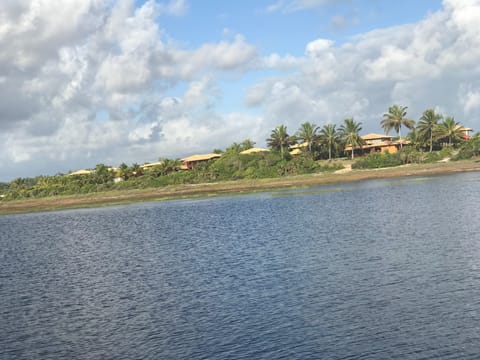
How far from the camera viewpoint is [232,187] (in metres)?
112

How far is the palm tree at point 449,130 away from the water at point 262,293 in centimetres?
7867

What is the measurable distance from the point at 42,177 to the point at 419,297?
14837cm

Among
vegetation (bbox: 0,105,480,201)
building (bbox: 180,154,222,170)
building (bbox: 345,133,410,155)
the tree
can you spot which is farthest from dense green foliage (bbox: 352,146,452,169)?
the tree

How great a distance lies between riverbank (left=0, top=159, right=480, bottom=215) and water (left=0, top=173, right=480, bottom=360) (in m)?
56.0

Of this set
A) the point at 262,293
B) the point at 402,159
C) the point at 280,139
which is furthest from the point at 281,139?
the point at 262,293

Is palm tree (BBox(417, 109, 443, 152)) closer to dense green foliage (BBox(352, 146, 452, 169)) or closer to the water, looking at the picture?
dense green foliage (BBox(352, 146, 452, 169))

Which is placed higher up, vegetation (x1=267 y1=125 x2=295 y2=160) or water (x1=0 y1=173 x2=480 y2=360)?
vegetation (x1=267 y1=125 x2=295 y2=160)

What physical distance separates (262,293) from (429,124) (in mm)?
106328

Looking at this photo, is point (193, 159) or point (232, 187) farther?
point (193, 159)

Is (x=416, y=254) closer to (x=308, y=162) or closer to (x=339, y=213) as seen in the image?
(x=339, y=213)

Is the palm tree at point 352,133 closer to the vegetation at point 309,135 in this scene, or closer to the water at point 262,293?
the vegetation at point 309,135

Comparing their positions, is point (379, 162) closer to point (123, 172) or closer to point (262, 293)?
point (123, 172)

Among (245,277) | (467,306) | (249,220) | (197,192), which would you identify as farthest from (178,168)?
(467,306)

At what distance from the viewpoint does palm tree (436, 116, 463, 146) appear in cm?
11944
